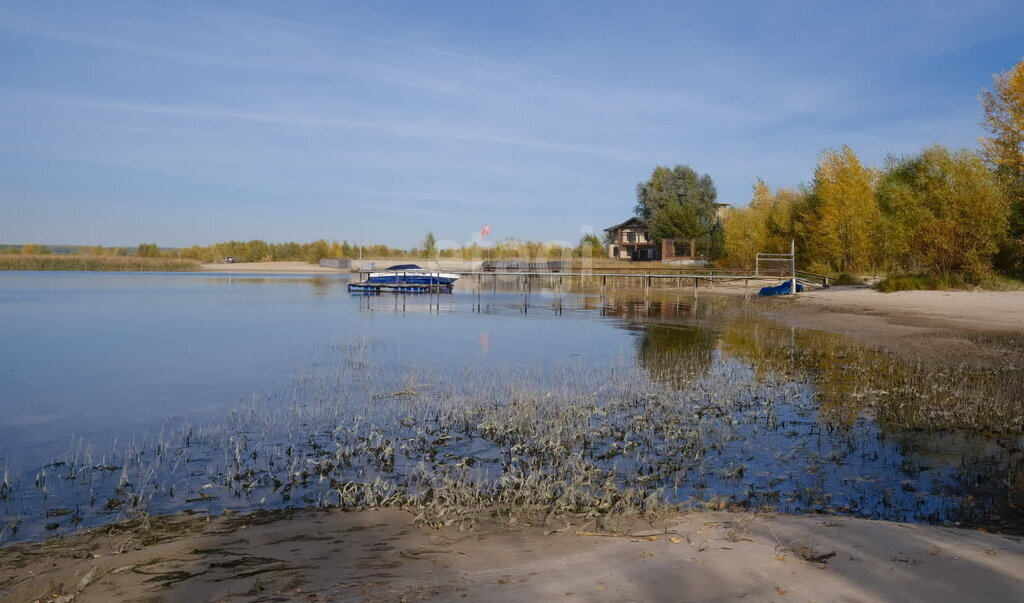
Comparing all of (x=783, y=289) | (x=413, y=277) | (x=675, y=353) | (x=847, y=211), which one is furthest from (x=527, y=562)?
(x=413, y=277)

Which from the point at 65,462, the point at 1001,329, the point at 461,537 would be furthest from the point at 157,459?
the point at 1001,329

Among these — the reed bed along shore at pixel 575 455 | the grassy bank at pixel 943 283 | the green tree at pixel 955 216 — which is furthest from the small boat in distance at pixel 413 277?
the reed bed along shore at pixel 575 455

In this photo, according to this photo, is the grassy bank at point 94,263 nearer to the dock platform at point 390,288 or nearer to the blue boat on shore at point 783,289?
the dock platform at point 390,288

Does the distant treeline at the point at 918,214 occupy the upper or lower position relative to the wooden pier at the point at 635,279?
upper

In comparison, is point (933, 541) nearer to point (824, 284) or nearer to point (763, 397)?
point (763, 397)

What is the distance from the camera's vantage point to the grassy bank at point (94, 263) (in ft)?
403

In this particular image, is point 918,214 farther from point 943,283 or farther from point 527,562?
point 527,562

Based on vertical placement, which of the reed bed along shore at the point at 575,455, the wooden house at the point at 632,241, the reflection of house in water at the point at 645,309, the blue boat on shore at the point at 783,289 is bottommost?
the reflection of house in water at the point at 645,309

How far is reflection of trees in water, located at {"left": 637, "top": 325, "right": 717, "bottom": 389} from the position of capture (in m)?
17.1

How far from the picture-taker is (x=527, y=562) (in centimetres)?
566

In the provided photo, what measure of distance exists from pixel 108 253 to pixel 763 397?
567 feet

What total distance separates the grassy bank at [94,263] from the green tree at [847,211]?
399ft

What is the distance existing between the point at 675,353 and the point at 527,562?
57.4 feet

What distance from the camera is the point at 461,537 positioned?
6523mm
